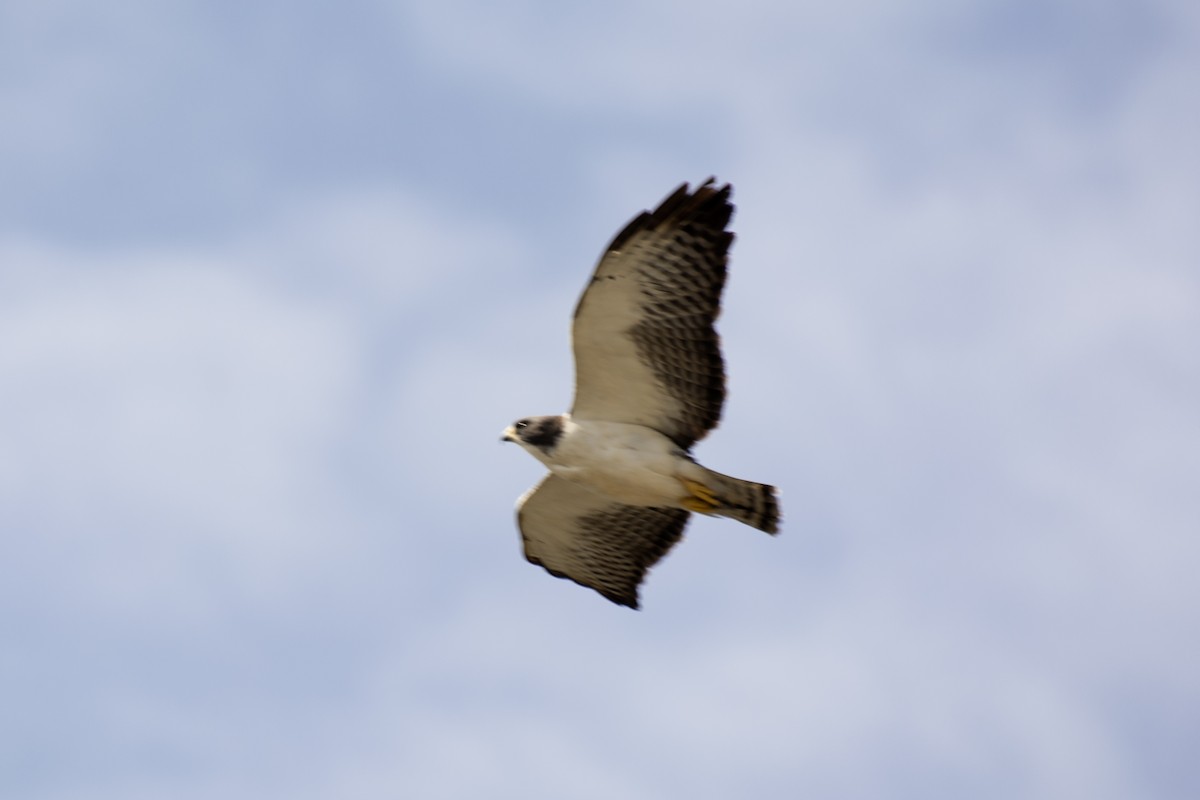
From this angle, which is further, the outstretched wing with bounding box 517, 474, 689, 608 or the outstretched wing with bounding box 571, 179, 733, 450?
the outstretched wing with bounding box 517, 474, 689, 608

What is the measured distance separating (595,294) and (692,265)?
2.28ft

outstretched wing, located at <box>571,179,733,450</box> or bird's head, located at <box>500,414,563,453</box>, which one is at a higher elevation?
outstretched wing, located at <box>571,179,733,450</box>

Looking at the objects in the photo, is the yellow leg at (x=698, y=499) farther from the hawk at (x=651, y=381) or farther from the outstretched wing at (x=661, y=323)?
the outstretched wing at (x=661, y=323)

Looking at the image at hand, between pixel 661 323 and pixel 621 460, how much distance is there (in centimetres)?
106

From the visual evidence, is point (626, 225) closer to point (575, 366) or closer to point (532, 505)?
point (575, 366)

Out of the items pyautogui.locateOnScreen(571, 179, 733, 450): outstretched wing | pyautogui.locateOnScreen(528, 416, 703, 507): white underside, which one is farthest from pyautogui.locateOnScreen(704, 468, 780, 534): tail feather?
pyautogui.locateOnScreen(571, 179, 733, 450): outstretched wing

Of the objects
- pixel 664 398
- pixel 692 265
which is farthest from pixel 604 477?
pixel 692 265

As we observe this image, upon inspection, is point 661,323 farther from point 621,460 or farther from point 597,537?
point 597,537

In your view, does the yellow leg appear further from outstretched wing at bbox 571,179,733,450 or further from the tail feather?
outstretched wing at bbox 571,179,733,450

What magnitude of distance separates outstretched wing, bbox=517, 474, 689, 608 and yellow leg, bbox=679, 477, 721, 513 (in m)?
1.02

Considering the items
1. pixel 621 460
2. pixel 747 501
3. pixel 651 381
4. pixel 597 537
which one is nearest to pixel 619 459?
pixel 621 460

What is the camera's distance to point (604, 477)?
13.6 m

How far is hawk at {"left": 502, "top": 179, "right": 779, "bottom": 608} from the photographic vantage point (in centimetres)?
1286

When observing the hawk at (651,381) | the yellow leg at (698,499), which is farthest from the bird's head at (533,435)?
the yellow leg at (698,499)
